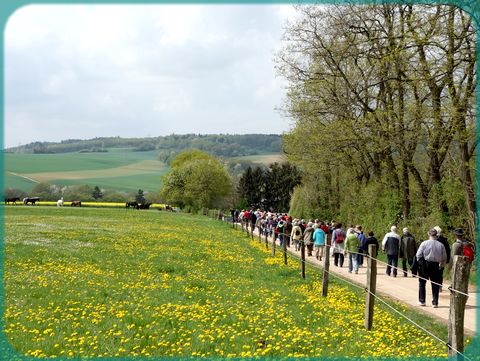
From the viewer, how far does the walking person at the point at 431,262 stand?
15.7 metres

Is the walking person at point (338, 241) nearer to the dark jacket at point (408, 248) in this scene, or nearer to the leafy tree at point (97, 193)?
the dark jacket at point (408, 248)

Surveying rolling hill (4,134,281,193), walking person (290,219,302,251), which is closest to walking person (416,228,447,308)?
walking person (290,219,302,251)

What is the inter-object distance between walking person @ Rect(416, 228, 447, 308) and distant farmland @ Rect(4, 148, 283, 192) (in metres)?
114

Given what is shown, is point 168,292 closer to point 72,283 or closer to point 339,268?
point 72,283

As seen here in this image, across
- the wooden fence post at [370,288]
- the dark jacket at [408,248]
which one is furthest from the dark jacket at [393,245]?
the wooden fence post at [370,288]

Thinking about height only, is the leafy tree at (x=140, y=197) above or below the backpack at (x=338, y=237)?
below

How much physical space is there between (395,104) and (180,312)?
71.1 feet

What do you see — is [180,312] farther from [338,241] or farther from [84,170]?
[84,170]

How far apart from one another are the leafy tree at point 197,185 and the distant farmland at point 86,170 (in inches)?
1425

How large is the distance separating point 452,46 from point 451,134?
144 inches

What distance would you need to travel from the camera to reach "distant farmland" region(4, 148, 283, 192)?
5325 inches

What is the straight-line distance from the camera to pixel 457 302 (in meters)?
8.54

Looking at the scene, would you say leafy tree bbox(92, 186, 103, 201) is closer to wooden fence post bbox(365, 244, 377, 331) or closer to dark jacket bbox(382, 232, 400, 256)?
dark jacket bbox(382, 232, 400, 256)

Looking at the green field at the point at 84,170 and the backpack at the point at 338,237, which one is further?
the green field at the point at 84,170
